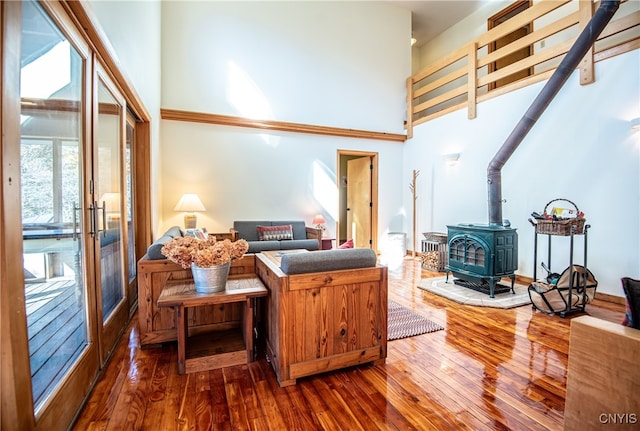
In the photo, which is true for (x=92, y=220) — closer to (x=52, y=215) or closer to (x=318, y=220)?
(x=52, y=215)

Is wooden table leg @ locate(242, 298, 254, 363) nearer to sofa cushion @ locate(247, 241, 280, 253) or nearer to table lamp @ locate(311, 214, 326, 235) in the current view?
sofa cushion @ locate(247, 241, 280, 253)

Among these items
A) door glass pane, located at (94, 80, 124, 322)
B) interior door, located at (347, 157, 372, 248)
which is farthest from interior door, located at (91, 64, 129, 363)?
interior door, located at (347, 157, 372, 248)

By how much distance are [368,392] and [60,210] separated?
2051 millimetres

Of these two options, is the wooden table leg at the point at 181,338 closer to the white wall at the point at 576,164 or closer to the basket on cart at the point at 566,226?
the basket on cart at the point at 566,226

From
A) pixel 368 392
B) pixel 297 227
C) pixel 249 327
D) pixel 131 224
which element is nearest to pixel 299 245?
pixel 297 227

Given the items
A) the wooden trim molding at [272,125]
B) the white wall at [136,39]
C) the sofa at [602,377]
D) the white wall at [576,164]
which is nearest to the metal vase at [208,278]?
the white wall at [136,39]

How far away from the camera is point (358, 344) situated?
82.3 inches

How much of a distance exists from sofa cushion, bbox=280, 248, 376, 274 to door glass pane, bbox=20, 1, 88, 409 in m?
1.21

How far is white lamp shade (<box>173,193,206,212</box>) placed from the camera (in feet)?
15.7

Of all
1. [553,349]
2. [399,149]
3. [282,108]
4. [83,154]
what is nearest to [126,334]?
[83,154]

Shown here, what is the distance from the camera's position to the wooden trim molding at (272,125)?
517 cm

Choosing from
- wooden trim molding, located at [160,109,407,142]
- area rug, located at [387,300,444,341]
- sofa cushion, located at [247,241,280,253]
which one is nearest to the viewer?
area rug, located at [387,300,444,341]

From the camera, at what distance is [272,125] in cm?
575

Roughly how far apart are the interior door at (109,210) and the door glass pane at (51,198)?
0.17 metres
